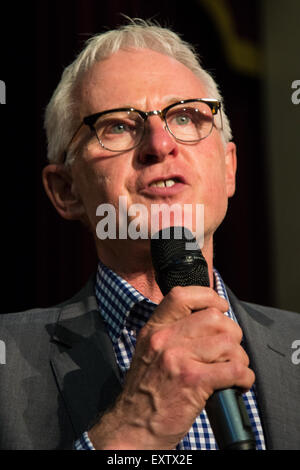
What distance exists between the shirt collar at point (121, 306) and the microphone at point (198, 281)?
0.99 feet

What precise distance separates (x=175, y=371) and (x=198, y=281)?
164mm

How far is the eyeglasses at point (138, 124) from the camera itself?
4.83 feet

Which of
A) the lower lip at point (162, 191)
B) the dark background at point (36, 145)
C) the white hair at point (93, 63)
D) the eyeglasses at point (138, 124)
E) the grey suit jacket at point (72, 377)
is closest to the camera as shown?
the grey suit jacket at point (72, 377)

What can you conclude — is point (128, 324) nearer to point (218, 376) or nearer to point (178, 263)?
point (178, 263)

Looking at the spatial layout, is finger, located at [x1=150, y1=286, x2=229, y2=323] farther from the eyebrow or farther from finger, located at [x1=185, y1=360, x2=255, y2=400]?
the eyebrow

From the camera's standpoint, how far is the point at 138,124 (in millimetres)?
1485

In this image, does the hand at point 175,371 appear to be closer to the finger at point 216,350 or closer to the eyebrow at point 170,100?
the finger at point 216,350

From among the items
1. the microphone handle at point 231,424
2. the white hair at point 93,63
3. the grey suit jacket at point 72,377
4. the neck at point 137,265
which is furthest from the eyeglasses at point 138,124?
the microphone handle at point 231,424

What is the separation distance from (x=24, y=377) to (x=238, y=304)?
606mm

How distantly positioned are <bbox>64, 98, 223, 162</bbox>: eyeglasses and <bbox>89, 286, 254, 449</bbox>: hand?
1.93 feet

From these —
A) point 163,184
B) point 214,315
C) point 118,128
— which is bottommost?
point 214,315

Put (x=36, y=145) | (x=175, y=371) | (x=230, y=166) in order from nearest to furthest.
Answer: (x=175, y=371), (x=230, y=166), (x=36, y=145)

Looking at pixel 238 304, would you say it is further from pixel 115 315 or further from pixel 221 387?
pixel 221 387

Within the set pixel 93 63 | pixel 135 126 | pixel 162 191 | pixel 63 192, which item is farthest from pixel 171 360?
pixel 93 63
